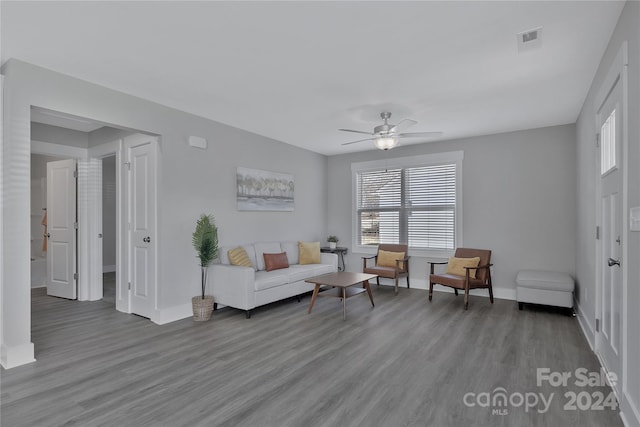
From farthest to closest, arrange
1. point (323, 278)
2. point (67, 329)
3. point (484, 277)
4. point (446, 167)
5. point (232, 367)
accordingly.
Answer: point (446, 167)
point (484, 277)
point (323, 278)
point (67, 329)
point (232, 367)

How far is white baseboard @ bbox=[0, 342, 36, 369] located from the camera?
289cm

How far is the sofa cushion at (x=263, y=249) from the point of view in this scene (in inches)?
204

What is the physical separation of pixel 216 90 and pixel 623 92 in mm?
3395

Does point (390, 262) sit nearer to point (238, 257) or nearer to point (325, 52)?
point (238, 257)

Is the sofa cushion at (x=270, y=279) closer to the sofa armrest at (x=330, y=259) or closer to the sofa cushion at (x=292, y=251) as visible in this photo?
the sofa cushion at (x=292, y=251)

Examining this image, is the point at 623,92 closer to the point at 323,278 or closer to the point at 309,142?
the point at 323,278

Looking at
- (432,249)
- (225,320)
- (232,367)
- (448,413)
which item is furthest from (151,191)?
(432,249)

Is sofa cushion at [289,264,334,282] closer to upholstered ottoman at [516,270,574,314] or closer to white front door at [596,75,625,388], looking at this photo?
upholstered ottoman at [516,270,574,314]

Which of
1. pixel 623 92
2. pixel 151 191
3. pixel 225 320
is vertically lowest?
pixel 225 320

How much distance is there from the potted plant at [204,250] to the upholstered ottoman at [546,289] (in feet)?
13.3

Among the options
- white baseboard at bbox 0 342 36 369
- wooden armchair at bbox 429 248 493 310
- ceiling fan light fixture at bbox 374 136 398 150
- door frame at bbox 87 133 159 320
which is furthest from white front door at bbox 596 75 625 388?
white baseboard at bbox 0 342 36 369

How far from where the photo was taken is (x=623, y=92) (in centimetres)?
220

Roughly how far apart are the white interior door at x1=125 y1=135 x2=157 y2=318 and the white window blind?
3.83 meters

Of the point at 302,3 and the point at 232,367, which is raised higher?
the point at 302,3
